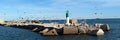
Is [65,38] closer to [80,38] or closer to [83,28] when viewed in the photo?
[80,38]

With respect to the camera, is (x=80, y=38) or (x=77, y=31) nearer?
(x=80, y=38)

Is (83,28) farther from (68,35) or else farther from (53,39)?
(53,39)

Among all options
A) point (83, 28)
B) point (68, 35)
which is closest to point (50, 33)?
point (68, 35)

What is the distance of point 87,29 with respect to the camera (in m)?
66.4

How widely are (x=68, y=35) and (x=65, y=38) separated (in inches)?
199

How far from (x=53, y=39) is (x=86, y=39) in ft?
20.6

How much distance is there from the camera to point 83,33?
211 feet

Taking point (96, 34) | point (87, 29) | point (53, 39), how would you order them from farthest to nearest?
1. point (87, 29)
2. point (96, 34)
3. point (53, 39)

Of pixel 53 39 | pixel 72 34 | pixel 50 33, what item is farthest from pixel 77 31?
pixel 53 39

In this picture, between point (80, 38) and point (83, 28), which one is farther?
point (83, 28)

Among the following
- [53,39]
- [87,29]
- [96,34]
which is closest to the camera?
[53,39]

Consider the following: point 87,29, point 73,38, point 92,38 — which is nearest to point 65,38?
point 73,38

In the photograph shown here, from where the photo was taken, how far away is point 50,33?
6191cm

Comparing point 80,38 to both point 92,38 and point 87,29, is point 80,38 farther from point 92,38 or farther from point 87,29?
→ point 87,29
